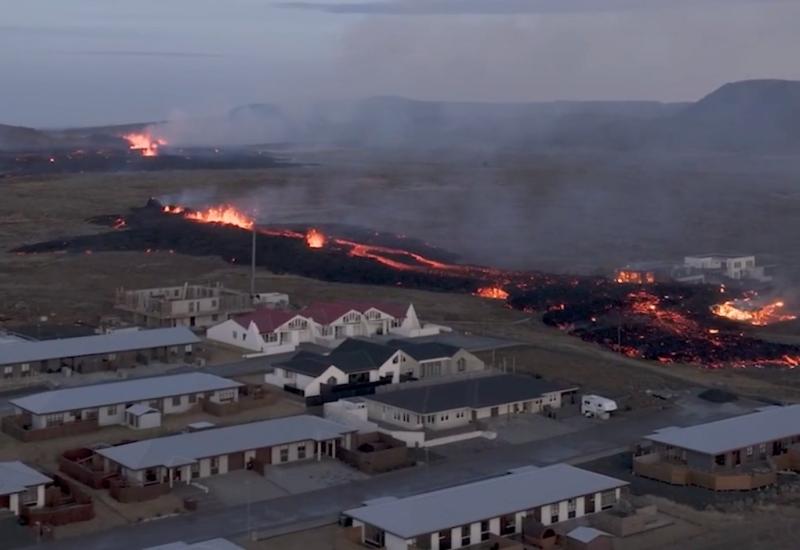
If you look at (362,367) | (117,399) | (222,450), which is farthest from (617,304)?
(222,450)

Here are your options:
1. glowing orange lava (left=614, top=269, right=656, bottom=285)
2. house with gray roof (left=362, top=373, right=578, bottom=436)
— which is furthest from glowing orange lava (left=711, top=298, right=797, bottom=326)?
house with gray roof (left=362, top=373, right=578, bottom=436)

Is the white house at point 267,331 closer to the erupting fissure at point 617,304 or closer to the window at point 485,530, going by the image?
the erupting fissure at point 617,304

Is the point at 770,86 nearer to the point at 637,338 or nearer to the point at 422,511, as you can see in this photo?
the point at 637,338

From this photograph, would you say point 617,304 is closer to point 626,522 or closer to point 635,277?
point 635,277

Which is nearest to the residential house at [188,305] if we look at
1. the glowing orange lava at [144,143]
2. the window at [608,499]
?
the window at [608,499]

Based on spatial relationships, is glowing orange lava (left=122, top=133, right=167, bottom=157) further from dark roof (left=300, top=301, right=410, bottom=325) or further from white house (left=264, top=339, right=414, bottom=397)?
white house (left=264, top=339, right=414, bottom=397)

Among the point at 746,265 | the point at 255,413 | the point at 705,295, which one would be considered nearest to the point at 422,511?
the point at 255,413
